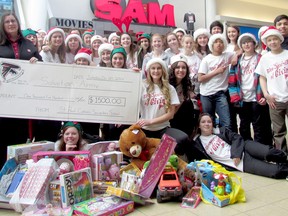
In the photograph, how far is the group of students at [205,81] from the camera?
10.1 feet

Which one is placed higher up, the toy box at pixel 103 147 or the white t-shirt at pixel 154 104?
the white t-shirt at pixel 154 104

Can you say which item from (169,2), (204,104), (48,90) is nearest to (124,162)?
(48,90)

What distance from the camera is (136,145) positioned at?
2.71 m

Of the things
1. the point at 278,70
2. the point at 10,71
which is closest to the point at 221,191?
the point at 278,70

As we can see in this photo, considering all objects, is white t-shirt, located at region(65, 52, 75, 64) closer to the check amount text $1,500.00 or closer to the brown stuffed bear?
the check amount text $1,500.00

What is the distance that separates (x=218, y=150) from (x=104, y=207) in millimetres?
1486

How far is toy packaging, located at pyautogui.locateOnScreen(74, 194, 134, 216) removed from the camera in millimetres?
2094

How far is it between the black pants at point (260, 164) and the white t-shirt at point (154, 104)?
34.1 inches

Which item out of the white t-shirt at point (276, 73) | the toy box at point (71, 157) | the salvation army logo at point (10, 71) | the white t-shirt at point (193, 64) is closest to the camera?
the toy box at point (71, 157)

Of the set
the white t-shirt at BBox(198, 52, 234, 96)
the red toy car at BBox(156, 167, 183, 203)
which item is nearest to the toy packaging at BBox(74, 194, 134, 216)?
the red toy car at BBox(156, 167, 183, 203)

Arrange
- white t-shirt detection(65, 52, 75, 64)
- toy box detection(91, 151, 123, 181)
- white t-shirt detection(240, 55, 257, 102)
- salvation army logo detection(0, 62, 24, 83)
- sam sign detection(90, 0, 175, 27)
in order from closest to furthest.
Answer: 1. toy box detection(91, 151, 123, 181)
2. salvation army logo detection(0, 62, 24, 83)
3. white t-shirt detection(240, 55, 257, 102)
4. white t-shirt detection(65, 52, 75, 64)
5. sam sign detection(90, 0, 175, 27)

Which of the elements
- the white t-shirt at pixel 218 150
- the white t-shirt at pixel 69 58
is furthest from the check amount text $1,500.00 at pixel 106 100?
the white t-shirt at pixel 218 150

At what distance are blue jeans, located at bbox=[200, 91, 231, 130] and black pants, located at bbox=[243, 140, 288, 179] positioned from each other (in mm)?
480

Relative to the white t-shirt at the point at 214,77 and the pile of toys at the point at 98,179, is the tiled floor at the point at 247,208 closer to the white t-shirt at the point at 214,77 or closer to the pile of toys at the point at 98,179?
the pile of toys at the point at 98,179
